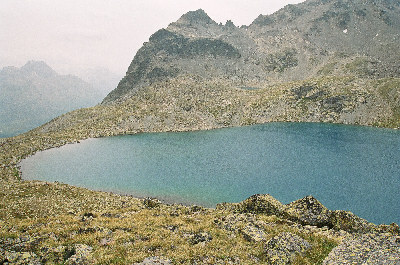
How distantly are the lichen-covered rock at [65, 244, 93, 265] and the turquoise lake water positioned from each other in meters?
35.6

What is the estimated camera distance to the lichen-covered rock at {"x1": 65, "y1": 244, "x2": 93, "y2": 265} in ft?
48.5

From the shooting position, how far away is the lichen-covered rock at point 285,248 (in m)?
15.3

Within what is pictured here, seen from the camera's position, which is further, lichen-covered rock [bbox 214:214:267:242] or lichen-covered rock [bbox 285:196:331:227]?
lichen-covered rock [bbox 285:196:331:227]

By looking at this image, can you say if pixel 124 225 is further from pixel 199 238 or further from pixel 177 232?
pixel 199 238

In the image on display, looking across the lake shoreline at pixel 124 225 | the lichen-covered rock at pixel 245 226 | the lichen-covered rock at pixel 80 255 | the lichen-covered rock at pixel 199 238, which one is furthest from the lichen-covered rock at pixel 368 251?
the lichen-covered rock at pixel 80 255

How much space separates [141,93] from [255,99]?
294ft

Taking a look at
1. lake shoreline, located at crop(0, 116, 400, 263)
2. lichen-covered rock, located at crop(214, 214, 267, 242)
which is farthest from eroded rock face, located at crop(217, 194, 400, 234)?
lichen-covered rock, located at crop(214, 214, 267, 242)

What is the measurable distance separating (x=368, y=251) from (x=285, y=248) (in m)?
4.84

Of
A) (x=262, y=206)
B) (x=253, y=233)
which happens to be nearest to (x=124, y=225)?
(x=253, y=233)

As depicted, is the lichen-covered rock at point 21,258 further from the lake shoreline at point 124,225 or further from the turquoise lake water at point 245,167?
the turquoise lake water at point 245,167

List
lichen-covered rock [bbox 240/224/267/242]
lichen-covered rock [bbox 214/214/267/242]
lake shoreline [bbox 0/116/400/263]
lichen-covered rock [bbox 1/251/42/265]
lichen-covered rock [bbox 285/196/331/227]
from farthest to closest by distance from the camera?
1. lichen-covered rock [bbox 285/196/331/227]
2. lichen-covered rock [bbox 214/214/267/242]
3. lichen-covered rock [bbox 240/224/267/242]
4. lake shoreline [bbox 0/116/400/263]
5. lichen-covered rock [bbox 1/251/42/265]

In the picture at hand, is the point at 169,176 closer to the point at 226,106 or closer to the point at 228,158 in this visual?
the point at 228,158

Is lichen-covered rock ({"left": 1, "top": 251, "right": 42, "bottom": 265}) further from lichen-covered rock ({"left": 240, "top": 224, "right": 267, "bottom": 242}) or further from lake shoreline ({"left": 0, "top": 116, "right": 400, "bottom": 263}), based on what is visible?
lichen-covered rock ({"left": 240, "top": 224, "right": 267, "bottom": 242})

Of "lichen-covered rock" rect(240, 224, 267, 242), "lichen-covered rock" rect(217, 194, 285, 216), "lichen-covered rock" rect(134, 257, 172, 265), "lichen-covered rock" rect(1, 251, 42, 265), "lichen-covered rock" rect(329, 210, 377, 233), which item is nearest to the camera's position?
"lichen-covered rock" rect(1, 251, 42, 265)
